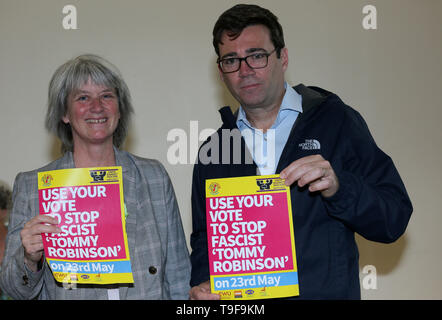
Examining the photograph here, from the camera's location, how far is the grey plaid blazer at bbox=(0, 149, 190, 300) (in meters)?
1.90

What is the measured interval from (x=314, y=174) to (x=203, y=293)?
1.84 ft

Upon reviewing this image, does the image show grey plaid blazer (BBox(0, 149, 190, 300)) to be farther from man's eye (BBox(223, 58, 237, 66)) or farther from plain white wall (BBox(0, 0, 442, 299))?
plain white wall (BBox(0, 0, 442, 299))

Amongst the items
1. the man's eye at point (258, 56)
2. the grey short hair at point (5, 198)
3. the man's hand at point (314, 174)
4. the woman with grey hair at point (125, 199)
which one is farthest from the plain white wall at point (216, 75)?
the man's hand at point (314, 174)

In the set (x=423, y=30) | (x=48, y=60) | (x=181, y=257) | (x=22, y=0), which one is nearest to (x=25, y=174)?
(x=181, y=257)

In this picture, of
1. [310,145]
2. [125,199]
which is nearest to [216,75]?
[125,199]

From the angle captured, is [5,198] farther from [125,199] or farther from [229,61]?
[229,61]

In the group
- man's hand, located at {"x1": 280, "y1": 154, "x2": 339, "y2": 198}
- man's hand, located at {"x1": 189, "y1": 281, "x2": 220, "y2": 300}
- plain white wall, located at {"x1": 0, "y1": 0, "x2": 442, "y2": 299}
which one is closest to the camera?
man's hand, located at {"x1": 280, "y1": 154, "x2": 339, "y2": 198}

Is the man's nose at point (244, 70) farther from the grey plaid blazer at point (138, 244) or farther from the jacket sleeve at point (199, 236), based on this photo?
the grey plaid blazer at point (138, 244)

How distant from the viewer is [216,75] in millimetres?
3355

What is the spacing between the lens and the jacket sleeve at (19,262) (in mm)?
1858

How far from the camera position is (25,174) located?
2.04m

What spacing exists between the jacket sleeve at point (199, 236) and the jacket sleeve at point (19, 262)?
548mm

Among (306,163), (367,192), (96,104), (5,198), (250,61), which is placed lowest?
(5,198)

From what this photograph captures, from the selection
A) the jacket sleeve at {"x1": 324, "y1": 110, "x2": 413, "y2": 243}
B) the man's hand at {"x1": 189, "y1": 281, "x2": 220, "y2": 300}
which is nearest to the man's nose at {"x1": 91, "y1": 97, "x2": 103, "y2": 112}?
the man's hand at {"x1": 189, "y1": 281, "x2": 220, "y2": 300}
